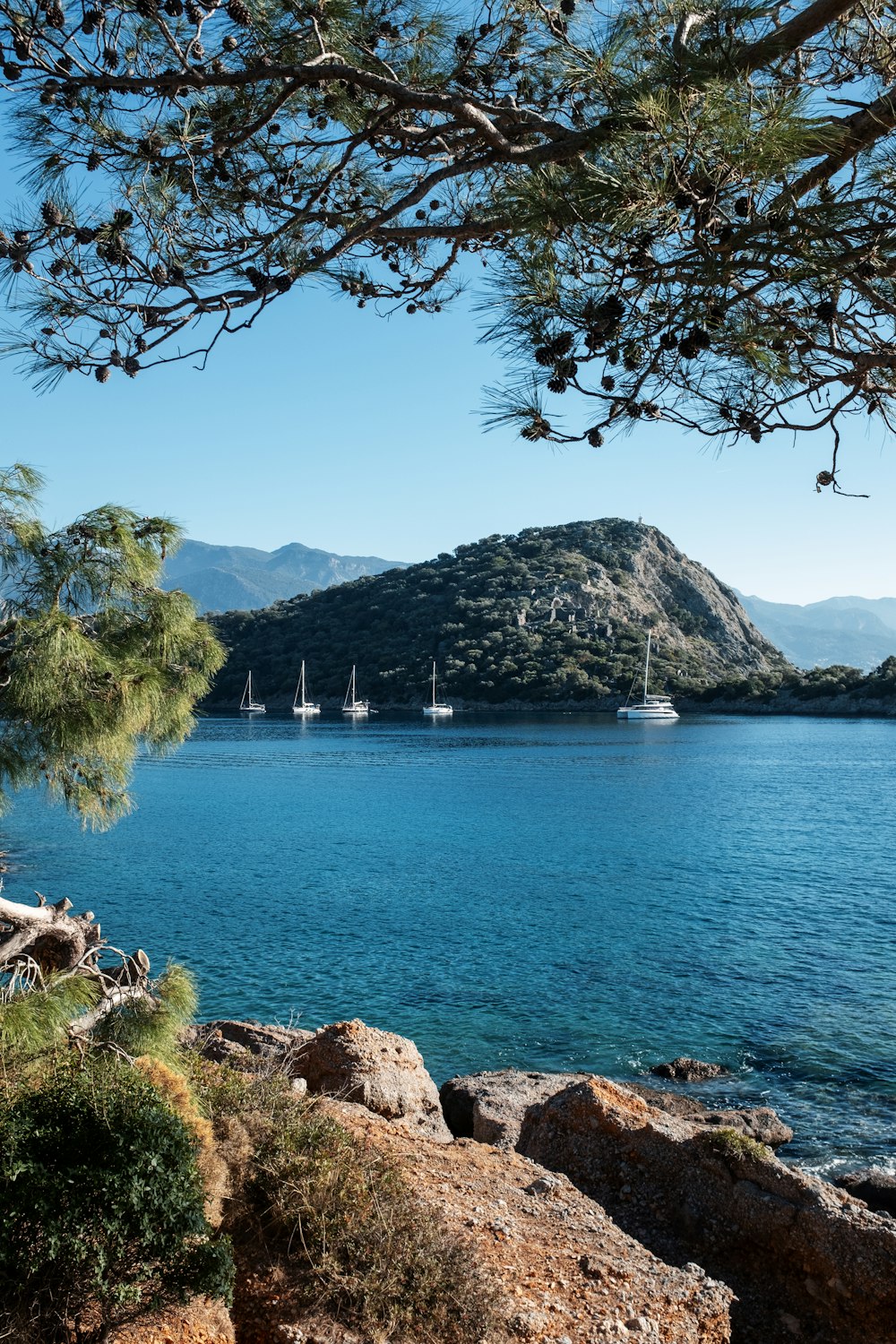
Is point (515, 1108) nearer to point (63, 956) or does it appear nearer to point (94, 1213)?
point (63, 956)

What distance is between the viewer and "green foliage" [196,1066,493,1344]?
368 centimetres

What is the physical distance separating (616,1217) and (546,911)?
45.1ft

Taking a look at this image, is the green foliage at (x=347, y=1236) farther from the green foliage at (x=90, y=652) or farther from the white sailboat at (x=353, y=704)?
the white sailboat at (x=353, y=704)

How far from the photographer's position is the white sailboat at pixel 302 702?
282 ft

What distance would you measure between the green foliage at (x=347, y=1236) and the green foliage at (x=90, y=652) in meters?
1.80

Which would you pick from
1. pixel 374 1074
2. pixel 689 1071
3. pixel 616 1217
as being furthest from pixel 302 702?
pixel 616 1217

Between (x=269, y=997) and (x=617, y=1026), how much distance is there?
16.6ft

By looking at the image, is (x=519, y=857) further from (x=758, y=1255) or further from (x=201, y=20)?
(x=201, y=20)

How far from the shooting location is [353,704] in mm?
86625

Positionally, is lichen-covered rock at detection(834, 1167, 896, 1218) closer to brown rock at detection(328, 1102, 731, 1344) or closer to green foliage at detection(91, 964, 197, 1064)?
brown rock at detection(328, 1102, 731, 1344)

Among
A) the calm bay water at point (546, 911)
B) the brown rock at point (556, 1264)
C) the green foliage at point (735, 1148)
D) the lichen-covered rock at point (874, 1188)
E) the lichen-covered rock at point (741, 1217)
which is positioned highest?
the brown rock at point (556, 1264)

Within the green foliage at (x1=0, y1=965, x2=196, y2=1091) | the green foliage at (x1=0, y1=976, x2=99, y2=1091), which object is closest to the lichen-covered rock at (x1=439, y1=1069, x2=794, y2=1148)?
the green foliage at (x1=0, y1=965, x2=196, y2=1091)

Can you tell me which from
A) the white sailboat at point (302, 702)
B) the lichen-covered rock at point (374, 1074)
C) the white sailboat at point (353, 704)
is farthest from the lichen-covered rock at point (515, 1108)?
the white sailboat at point (302, 702)

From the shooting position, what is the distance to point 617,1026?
12.9 m
